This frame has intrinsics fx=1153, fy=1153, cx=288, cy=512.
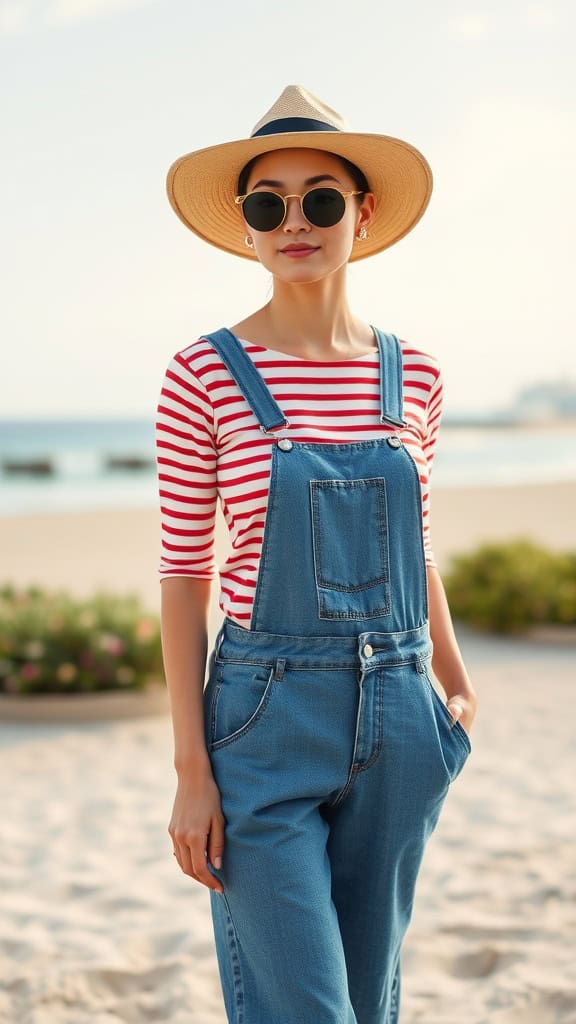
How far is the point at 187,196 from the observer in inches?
105

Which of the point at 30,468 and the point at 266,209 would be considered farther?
the point at 30,468

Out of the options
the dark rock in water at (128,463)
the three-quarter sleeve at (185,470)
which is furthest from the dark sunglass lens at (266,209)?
the dark rock in water at (128,463)

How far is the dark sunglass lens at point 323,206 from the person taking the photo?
2357 mm

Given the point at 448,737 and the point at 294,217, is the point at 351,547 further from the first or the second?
the point at 294,217

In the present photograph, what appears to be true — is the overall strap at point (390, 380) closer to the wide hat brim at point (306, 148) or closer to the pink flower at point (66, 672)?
the wide hat brim at point (306, 148)

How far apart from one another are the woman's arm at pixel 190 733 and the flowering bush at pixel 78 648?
514 centimetres

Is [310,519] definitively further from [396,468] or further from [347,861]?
[347,861]

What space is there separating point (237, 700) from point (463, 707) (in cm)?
54

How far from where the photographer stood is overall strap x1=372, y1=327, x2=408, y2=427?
2.33 m

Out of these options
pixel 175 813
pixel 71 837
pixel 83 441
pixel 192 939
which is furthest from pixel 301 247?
pixel 83 441

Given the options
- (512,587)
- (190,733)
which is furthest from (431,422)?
(512,587)

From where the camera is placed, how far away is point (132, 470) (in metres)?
38.0

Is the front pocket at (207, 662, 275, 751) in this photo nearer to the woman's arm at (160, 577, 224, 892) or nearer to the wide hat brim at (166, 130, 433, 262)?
the woman's arm at (160, 577, 224, 892)

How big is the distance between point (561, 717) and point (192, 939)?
153 inches
